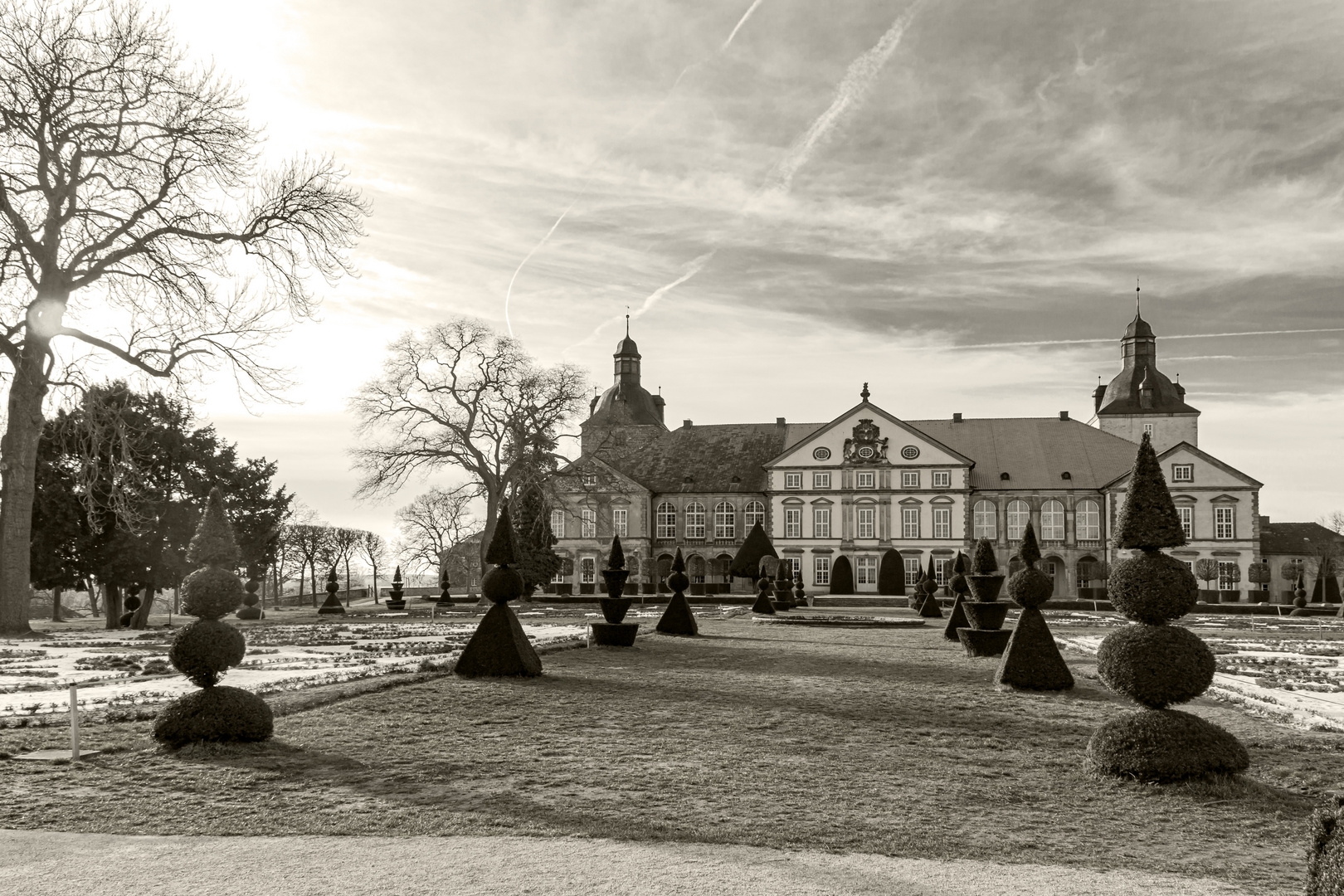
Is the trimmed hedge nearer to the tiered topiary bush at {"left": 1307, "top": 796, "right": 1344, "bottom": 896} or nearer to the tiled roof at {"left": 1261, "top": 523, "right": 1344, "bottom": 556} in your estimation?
the tiered topiary bush at {"left": 1307, "top": 796, "right": 1344, "bottom": 896}

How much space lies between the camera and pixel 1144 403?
6262 cm

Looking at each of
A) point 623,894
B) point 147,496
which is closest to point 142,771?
point 623,894

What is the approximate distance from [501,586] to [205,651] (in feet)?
20.2

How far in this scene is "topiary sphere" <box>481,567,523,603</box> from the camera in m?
15.4

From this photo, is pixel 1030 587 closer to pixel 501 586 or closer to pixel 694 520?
pixel 501 586

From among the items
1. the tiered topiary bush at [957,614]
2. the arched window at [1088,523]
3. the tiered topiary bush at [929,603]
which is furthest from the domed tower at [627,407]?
the tiered topiary bush at [957,614]

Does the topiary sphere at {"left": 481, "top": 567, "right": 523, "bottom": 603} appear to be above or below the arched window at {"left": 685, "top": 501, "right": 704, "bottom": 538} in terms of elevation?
below

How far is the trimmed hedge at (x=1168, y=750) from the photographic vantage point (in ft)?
26.1

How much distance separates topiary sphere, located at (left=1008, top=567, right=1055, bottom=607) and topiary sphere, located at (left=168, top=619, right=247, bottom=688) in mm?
9514

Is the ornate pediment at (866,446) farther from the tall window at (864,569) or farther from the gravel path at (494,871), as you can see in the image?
the gravel path at (494,871)

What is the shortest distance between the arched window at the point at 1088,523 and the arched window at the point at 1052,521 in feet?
2.42

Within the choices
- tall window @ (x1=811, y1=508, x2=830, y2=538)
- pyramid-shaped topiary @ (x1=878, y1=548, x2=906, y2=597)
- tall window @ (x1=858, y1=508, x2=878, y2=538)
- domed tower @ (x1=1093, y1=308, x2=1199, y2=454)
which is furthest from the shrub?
domed tower @ (x1=1093, y1=308, x2=1199, y2=454)

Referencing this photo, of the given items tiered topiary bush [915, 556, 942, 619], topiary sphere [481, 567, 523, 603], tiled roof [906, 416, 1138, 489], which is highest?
tiled roof [906, 416, 1138, 489]

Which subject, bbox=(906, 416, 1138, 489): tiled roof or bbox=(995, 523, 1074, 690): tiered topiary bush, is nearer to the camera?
bbox=(995, 523, 1074, 690): tiered topiary bush
